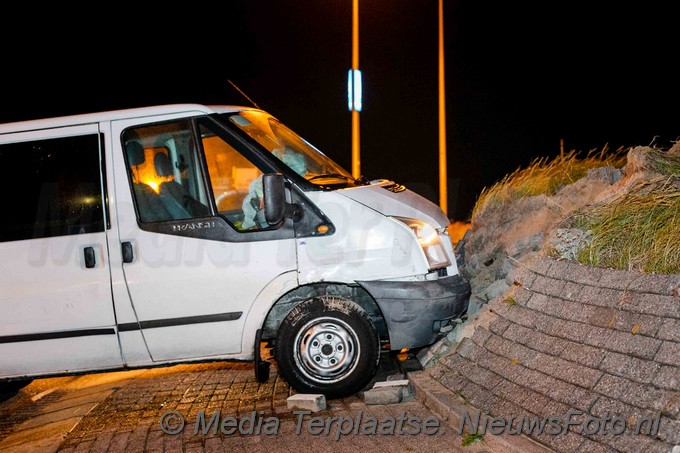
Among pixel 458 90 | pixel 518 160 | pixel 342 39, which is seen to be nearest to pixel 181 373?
pixel 342 39

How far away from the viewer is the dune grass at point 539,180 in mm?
8250

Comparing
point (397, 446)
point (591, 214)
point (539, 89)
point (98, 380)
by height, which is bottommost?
point (98, 380)

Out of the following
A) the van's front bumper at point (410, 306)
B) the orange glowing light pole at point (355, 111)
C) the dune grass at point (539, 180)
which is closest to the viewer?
the van's front bumper at point (410, 306)

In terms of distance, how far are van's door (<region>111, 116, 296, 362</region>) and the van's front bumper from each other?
29.6 inches

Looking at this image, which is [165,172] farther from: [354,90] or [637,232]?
[354,90]

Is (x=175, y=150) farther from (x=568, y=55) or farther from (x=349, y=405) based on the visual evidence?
(x=568, y=55)

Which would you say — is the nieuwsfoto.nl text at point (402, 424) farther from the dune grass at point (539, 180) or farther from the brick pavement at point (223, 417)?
the dune grass at point (539, 180)

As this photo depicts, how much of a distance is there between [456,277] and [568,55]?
22.9 metres

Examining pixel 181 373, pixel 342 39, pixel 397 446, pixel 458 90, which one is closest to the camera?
pixel 397 446

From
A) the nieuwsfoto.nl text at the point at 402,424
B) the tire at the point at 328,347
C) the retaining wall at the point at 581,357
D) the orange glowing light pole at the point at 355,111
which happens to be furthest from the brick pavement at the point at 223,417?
the orange glowing light pole at the point at 355,111

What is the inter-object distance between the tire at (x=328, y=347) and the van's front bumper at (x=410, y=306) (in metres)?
0.17

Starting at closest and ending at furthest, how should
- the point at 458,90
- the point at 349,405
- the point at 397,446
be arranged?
the point at 397,446 → the point at 349,405 → the point at 458,90

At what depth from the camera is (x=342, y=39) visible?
1024 inches

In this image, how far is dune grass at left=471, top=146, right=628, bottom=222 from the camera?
8250 mm
